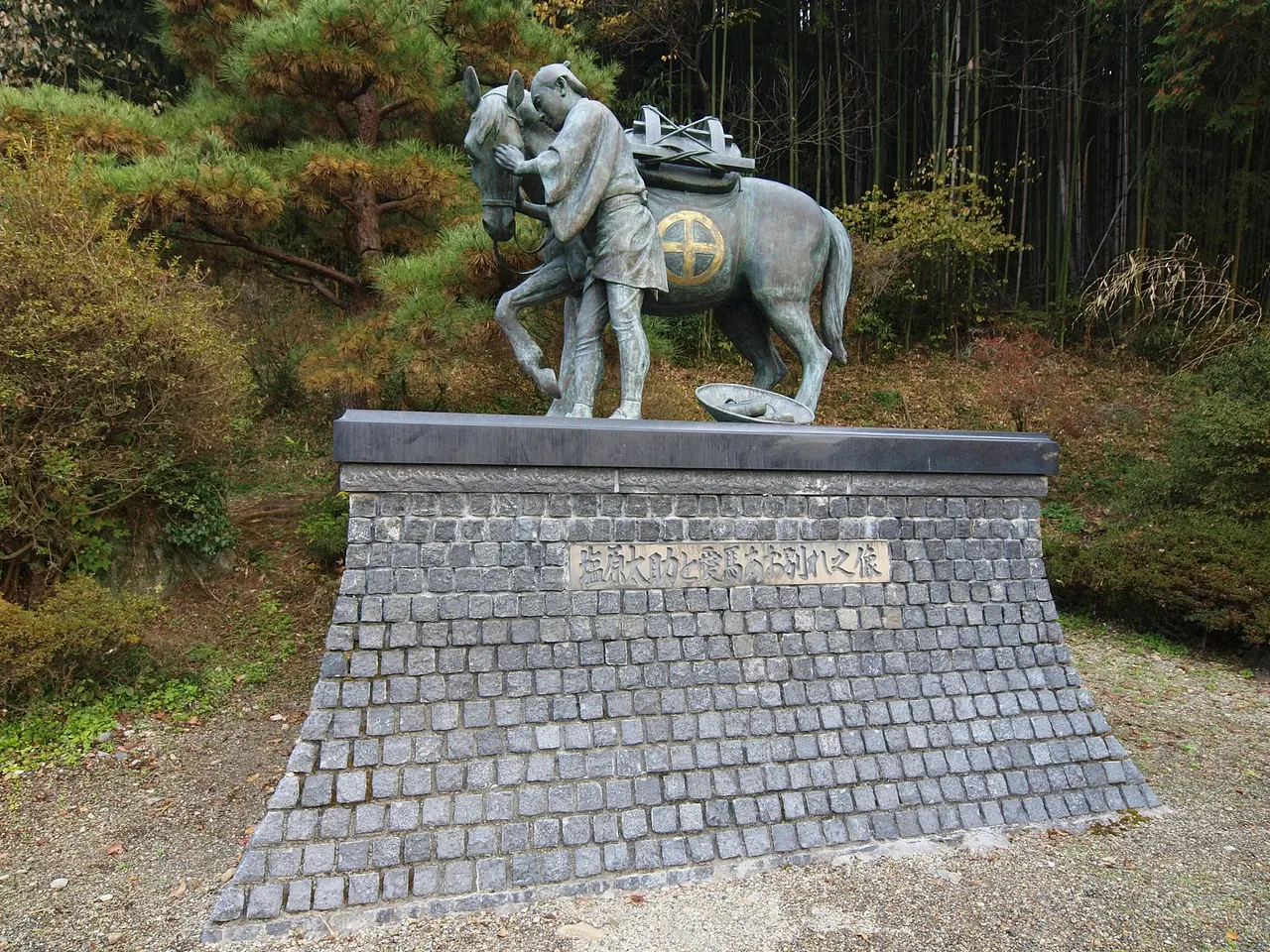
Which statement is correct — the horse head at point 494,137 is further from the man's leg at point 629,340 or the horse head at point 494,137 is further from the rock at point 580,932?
the rock at point 580,932

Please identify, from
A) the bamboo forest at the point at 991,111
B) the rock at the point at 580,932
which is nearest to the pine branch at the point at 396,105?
the bamboo forest at the point at 991,111

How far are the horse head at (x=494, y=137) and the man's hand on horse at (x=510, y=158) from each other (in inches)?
3.0

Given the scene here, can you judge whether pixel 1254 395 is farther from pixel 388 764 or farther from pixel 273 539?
pixel 273 539

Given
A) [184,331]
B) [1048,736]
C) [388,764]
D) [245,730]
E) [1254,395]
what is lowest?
[245,730]

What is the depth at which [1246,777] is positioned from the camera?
4207 millimetres

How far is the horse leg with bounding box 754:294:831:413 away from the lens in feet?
14.3

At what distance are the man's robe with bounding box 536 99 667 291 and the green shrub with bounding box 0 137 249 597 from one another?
317 cm

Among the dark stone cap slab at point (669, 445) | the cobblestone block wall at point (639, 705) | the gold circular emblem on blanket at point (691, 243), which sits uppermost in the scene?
the gold circular emblem on blanket at point (691, 243)

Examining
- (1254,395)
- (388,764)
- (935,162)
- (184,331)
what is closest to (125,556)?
(184,331)

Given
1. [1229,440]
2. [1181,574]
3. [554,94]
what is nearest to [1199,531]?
[1181,574]

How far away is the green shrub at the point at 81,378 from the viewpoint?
16.4ft

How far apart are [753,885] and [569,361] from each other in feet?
8.38

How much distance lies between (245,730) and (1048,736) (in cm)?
426

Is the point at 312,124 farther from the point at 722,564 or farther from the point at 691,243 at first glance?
the point at 722,564
